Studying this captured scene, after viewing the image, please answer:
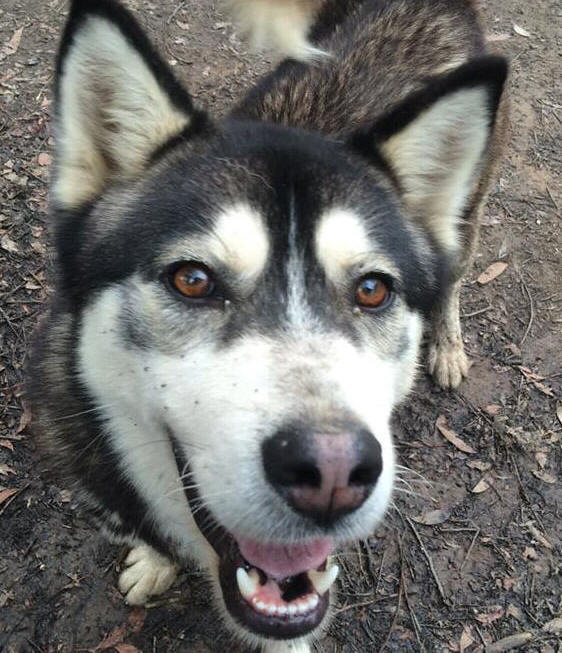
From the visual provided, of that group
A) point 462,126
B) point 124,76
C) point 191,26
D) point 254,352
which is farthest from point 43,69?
point 254,352

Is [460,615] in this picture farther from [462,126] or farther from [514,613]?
[462,126]

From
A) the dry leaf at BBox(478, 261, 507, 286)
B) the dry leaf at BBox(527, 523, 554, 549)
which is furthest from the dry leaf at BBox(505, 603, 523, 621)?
the dry leaf at BBox(478, 261, 507, 286)

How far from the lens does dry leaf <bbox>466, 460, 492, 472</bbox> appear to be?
12.0ft

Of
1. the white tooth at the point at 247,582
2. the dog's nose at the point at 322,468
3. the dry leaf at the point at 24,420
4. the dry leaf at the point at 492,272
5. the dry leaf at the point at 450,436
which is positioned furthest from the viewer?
the dry leaf at the point at 492,272

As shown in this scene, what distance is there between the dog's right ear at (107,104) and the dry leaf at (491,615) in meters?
2.65

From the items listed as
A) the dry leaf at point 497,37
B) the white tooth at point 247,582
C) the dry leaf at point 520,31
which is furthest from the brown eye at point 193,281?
the dry leaf at point 520,31

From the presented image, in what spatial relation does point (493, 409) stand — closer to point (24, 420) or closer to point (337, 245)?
point (337, 245)

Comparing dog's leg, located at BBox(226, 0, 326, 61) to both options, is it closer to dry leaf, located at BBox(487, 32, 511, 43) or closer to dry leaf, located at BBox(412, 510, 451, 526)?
dry leaf, located at BBox(412, 510, 451, 526)

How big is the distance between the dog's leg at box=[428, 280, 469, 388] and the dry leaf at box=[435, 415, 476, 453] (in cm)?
23

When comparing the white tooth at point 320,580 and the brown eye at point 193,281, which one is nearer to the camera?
the brown eye at point 193,281

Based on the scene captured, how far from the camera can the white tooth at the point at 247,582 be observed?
1.99m

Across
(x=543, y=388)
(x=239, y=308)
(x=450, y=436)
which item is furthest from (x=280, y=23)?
(x=543, y=388)

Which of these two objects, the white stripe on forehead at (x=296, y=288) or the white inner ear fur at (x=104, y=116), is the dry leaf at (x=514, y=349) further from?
the white inner ear fur at (x=104, y=116)

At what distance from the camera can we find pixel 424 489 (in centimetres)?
358
